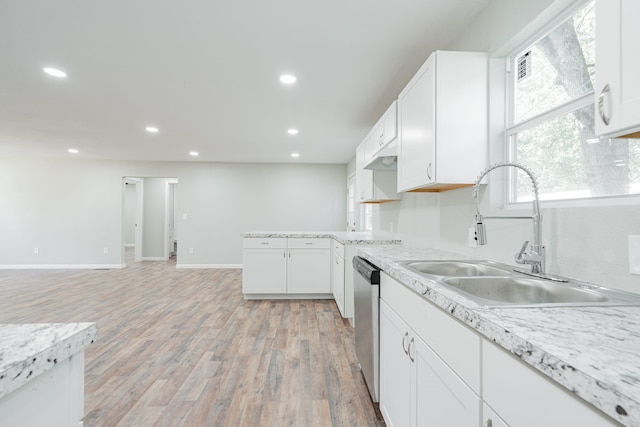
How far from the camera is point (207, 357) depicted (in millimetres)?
2330

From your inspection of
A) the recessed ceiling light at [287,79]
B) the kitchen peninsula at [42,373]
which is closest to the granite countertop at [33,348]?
the kitchen peninsula at [42,373]

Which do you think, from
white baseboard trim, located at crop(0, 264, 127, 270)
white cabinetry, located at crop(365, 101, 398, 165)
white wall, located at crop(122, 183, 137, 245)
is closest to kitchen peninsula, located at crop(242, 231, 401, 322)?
white cabinetry, located at crop(365, 101, 398, 165)

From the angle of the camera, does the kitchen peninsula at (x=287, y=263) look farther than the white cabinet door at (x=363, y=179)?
Yes

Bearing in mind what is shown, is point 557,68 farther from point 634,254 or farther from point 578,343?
point 578,343

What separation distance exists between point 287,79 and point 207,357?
2.47 metres

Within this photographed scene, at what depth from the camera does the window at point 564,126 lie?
1106 mm

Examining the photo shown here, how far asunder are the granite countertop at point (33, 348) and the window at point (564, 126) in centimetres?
160

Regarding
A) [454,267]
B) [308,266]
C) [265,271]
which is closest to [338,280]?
[308,266]

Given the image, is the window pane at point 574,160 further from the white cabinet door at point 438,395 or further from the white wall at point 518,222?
the white cabinet door at point 438,395

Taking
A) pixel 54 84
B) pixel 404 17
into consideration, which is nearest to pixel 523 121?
pixel 404 17

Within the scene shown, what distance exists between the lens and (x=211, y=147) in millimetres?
5219

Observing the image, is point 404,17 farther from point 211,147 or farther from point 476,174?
point 211,147

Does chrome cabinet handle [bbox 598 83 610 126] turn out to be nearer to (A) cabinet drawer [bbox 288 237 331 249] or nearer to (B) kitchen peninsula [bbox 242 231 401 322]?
(B) kitchen peninsula [bbox 242 231 401 322]

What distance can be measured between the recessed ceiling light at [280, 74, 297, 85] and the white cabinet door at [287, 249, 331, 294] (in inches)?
81.1
